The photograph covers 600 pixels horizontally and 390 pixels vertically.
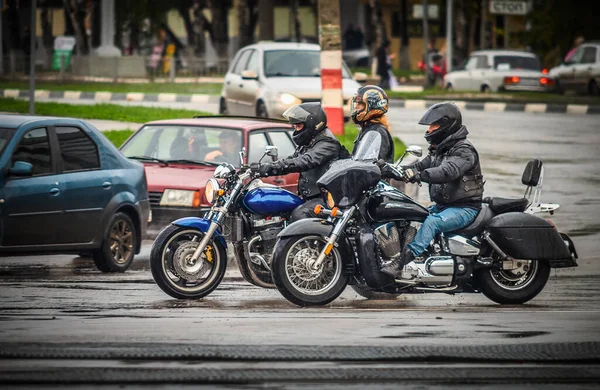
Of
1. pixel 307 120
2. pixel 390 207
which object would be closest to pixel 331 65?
pixel 307 120

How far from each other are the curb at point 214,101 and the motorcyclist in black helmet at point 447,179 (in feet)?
79.3

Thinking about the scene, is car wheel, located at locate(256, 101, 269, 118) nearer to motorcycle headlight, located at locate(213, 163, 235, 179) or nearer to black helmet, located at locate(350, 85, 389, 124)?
black helmet, located at locate(350, 85, 389, 124)

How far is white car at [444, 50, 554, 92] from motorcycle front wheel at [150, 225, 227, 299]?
95.6 feet

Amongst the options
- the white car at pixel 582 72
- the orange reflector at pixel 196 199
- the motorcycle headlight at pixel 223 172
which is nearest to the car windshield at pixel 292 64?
the orange reflector at pixel 196 199

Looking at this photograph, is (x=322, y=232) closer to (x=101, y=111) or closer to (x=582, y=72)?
(x=101, y=111)

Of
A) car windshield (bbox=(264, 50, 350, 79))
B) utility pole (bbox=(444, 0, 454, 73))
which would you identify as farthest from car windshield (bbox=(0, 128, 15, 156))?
utility pole (bbox=(444, 0, 454, 73))

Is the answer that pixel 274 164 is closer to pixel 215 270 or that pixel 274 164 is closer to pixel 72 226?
pixel 215 270

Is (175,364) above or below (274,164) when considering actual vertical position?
below

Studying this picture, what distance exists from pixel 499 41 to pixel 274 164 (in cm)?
6536

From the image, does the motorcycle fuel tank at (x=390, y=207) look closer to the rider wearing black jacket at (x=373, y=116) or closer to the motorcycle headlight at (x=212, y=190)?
the rider wearing black jacket at (x=373, y=116)

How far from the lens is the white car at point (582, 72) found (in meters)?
39.4

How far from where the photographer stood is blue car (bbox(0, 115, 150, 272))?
1167 centimetres

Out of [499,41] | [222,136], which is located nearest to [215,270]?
[222,136]

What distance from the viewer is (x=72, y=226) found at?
12219 millimetres
